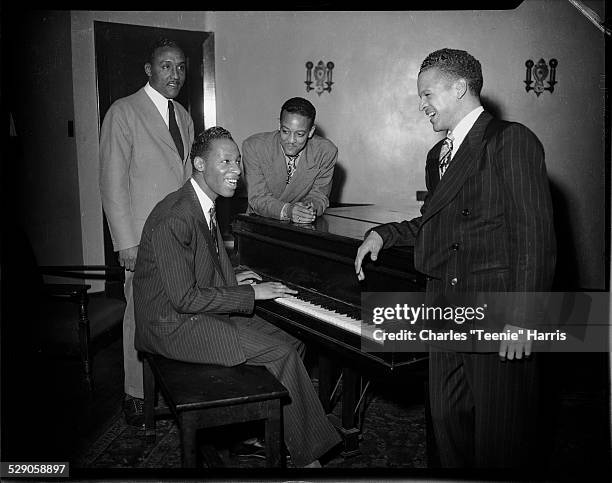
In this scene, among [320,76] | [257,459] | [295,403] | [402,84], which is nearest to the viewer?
[295,403]

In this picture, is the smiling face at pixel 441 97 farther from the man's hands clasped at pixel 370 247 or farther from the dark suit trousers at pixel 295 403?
the dark suit trousers at pixel 295 403

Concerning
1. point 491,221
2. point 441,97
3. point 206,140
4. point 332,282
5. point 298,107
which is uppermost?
point 298,107

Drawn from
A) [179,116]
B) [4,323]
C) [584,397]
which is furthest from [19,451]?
[584,397]

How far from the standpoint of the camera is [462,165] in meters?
1.96

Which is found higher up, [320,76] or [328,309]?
[320,76]

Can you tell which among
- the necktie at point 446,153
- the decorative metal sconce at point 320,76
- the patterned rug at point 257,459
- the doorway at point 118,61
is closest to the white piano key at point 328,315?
the necktie at point 446,153

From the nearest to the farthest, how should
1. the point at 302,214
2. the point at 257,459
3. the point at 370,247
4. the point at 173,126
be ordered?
the point at 370,247 < the point at 257,459 < the point at 302,214 < the point at 173,126

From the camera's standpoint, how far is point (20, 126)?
163 inches

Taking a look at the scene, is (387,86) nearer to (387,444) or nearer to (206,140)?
(206,140)

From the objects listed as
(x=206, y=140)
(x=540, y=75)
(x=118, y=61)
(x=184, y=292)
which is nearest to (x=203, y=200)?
(x=206, y=140)

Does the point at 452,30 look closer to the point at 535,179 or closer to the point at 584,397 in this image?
the point at 584,397

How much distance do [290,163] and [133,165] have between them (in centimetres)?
89

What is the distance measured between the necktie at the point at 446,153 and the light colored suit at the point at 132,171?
174 centimetres

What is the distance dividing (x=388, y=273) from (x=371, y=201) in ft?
12.7
